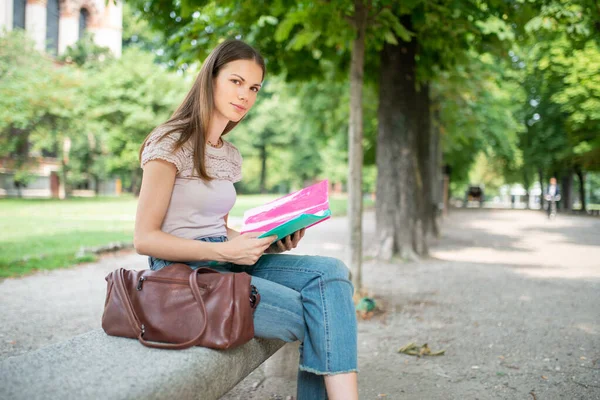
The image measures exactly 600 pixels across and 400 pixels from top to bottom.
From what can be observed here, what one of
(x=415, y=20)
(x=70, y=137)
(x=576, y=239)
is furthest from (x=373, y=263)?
(x=70, y=137)

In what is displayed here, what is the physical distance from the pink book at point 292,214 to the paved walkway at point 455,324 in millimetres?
1416

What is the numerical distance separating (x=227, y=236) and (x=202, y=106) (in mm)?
663

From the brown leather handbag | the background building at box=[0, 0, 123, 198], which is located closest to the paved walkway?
the brown leather handbag

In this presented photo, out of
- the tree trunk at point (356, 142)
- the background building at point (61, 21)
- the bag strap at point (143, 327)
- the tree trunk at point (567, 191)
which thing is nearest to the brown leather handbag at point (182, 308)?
the bag strap at point (143, 327)

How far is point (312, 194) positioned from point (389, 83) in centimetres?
654

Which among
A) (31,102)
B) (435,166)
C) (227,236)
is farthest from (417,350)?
(31,102)

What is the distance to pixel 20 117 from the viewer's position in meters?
19.9

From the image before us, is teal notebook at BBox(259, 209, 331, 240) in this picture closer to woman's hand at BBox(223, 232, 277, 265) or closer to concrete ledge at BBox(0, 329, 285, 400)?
woman's hand at BBox(223, 232, 277, 265)

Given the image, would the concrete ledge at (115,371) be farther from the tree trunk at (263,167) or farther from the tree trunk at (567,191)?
the tree trunk at (263,167)

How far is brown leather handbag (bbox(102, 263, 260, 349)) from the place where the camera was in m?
1.96

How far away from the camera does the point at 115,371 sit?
169 cm

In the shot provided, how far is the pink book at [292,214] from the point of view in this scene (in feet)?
7.09

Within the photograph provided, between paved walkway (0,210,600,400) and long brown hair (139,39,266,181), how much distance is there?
1773mm

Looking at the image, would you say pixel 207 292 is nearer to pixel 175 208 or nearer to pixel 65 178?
pixel 175 208
